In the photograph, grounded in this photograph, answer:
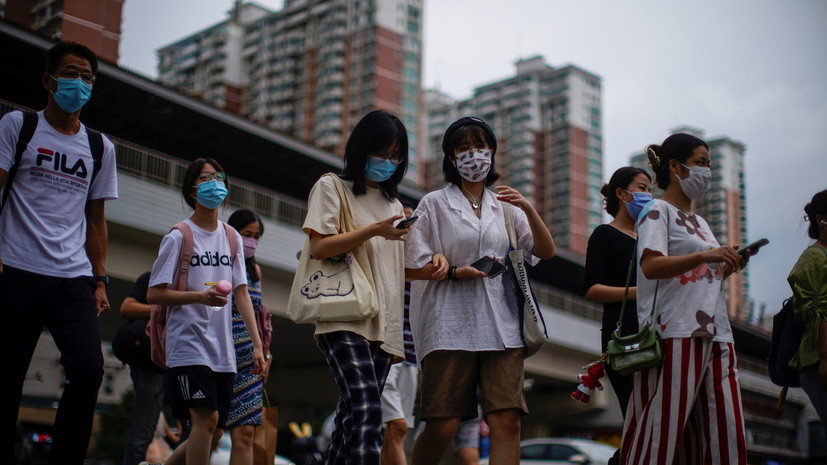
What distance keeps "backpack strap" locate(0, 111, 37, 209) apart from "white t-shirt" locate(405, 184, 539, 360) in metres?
1.97

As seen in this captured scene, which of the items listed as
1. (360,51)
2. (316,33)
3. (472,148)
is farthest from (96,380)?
(316,33)

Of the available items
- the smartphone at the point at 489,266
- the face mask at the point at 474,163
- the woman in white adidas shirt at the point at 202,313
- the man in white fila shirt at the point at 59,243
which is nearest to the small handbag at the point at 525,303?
the smartphone at the point at 489,266

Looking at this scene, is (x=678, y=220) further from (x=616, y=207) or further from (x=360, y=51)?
(x=360, y=51)

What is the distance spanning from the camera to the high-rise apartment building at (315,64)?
89.3 meters

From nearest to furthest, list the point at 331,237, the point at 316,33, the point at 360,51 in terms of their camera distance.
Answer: the point at 331,237 < the point at 360,51 < the point at 316,33

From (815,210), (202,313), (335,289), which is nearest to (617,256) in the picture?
(815,210)

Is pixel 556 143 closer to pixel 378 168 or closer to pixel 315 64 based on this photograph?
pixel 315 64

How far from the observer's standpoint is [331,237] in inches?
167

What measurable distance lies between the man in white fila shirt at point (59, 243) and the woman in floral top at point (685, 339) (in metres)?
2.57

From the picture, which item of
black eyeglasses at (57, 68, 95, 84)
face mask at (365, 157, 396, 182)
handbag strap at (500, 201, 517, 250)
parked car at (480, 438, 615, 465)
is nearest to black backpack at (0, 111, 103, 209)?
black eyeglasses at (57, 68, 95, 84)

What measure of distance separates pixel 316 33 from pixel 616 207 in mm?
93459

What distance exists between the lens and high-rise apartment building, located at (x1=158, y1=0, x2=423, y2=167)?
89.3m

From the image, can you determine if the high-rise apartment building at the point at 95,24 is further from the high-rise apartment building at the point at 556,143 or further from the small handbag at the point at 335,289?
the high-rise apartment building at the point at 556,143

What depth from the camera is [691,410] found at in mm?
3986
